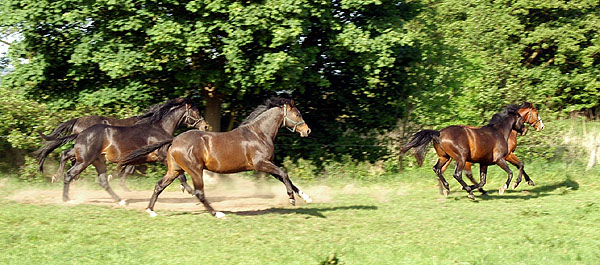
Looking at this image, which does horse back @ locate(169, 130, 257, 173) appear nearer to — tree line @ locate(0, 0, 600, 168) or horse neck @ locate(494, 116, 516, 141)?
tree line @ locate(0, 0, 600, 168)

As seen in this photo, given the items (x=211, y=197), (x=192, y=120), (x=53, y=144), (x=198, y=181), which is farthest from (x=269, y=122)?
(x=53, y=144)

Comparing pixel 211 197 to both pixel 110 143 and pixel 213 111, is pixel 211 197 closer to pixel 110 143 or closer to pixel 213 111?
pixel 110 143

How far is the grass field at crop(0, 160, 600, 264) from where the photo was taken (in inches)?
307

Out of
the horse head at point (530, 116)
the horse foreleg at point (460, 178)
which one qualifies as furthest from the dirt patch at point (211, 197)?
the horse head at point (530, 116)

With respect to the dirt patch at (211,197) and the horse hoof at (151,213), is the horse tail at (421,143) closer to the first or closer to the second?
the dirt patch at (211,197)

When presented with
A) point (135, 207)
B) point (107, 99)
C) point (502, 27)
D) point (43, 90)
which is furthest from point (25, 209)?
point (502, 27)

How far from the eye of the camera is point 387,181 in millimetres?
15523

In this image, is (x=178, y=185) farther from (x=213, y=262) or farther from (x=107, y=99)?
(x=213, y=262)

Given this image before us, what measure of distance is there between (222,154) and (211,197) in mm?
3426

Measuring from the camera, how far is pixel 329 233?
9.17 m

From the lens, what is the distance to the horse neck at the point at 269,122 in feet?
34.9

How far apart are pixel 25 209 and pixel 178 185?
14.8ft

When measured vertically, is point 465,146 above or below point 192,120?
below

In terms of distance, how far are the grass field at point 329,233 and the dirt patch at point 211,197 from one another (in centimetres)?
57
